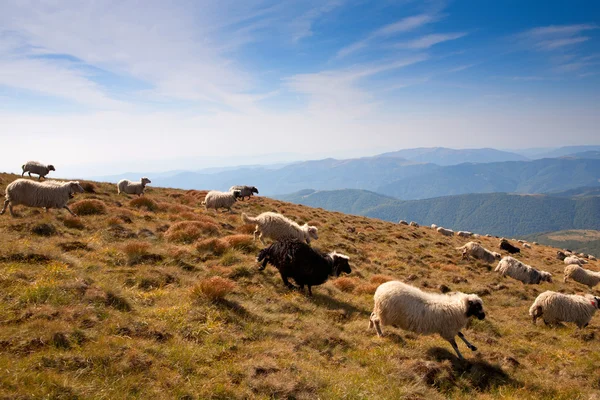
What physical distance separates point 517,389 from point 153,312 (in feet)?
30.2

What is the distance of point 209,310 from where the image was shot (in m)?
7.93

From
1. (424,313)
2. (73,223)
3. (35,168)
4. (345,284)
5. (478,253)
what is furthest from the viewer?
(35,168)

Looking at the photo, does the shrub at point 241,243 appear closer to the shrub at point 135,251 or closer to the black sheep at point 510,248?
the shrub at point 135,251

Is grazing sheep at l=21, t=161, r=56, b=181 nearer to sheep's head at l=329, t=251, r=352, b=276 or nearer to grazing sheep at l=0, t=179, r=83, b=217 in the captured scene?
grazing sheep at l=0, t=179, r=83, b=217

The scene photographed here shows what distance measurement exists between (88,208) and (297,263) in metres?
12.2

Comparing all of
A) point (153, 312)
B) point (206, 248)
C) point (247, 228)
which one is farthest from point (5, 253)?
point (247, 228)

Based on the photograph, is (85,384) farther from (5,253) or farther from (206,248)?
(206,248)

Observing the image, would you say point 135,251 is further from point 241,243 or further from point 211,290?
point 241,243

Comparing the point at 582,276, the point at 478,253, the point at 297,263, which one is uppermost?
the point at 297,263

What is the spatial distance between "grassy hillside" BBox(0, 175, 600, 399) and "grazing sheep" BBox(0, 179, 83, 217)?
580 mm

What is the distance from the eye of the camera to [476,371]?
815 centimetres

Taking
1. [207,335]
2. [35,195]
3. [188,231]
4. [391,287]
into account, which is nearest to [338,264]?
[391,287]

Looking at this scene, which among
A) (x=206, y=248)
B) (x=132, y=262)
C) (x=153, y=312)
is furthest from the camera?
(x=206, y=248)

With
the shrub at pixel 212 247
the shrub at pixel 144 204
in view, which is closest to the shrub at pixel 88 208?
the shrub at pixel 144 204
